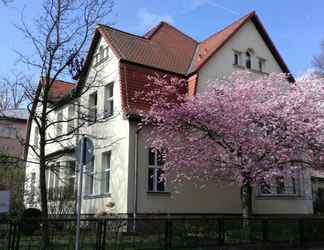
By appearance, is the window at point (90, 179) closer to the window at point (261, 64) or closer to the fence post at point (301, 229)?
the fence post at point (301, 229)

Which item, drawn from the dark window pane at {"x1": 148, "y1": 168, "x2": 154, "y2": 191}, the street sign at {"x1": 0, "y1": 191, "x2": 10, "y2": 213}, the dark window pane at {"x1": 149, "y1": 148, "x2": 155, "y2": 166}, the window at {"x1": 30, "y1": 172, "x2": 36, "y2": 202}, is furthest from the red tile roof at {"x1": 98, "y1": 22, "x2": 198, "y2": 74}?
the street sign at {"x1": 0, "y1": 191, "x2": 10, "y2": 213}

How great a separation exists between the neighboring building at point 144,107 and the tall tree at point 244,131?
155 cm

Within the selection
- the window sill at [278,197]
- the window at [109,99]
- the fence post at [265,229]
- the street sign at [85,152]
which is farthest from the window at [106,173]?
the street sign at [85,152]

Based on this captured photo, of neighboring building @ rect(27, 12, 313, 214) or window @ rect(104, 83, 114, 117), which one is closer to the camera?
neighboring building @ rect(27, 12, 313, 214)

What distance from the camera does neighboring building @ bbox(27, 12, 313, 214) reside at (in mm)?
16422

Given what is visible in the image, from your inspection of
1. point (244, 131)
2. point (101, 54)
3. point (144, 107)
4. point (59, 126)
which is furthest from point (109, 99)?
point (244, 131)

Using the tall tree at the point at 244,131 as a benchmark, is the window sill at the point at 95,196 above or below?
below

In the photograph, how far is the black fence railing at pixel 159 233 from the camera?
33.0ft

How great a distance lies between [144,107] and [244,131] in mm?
4727

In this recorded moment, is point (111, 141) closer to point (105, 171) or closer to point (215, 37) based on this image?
point (105, 171)

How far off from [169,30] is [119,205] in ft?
36.9

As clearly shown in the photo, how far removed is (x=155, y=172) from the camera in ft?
55.2

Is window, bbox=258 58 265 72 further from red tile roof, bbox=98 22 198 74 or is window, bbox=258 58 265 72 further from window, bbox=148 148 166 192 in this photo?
window, bbox=148 148 166 192

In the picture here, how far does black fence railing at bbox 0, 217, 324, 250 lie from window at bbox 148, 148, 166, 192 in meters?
4.91
